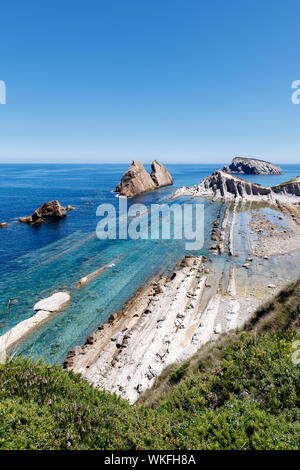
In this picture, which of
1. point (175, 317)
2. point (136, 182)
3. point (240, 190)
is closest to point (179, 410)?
point (175, 317)

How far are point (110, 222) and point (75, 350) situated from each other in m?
41.3

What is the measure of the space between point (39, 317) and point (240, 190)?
8383 centimetres

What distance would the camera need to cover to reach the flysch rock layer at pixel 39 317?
1888cm

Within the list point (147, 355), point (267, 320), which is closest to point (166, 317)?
point (147, 355)

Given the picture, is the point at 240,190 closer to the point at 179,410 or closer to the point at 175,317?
the point at 175,317

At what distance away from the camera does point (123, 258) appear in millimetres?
35094

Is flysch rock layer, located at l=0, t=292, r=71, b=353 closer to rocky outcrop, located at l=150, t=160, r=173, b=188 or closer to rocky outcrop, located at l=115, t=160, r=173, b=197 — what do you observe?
rocky outcrop, located at l=115, t=160, r=173, b=197

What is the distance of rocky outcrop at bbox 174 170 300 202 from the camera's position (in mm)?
75500

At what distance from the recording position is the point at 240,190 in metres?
86.4

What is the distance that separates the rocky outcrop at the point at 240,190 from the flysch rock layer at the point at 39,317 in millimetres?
76568

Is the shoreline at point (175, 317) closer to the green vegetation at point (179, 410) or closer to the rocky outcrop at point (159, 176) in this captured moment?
the green vegetation at point (179, 410)

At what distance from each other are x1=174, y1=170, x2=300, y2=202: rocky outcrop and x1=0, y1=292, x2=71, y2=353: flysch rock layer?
251 ft

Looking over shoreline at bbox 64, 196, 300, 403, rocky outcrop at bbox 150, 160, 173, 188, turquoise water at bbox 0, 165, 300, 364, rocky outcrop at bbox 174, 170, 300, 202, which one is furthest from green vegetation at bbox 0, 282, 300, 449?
rocky outcrop at bbox 150, 160, 173, 188
